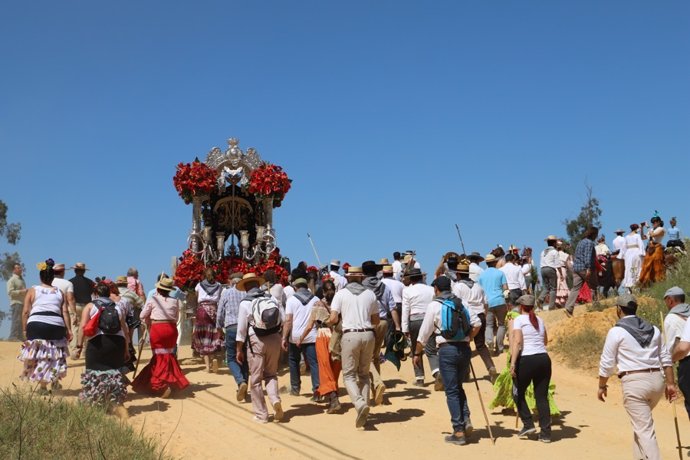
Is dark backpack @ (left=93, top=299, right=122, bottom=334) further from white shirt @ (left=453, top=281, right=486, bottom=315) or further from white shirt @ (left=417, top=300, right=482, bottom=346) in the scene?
white shirt @ (left=453, top=281, right=486, bottom=315)

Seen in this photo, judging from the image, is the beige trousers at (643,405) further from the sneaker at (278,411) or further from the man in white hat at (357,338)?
the sneaker at (278,411)

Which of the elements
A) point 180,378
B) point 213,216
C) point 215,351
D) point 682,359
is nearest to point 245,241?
point 213,216

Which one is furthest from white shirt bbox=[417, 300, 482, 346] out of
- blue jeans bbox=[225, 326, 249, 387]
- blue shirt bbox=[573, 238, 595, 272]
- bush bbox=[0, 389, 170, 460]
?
blue shirt bbox=[573, 238, 595, 272]

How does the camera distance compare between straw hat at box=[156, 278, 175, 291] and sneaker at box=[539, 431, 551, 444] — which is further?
straw hat at box=[156, 278, 175, 291]

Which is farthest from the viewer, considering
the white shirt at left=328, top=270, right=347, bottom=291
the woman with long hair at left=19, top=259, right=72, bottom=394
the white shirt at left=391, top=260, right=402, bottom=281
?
the white shirt at left=391, top=260, right=402, bottom=281

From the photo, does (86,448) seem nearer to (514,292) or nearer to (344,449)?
(344,449)

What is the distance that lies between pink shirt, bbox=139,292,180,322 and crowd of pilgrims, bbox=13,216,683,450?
0.05 feet

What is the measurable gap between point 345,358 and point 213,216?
9.01m

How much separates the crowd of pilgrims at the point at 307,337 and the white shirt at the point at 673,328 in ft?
4.84

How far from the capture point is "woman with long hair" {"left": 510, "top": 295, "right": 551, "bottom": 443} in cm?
895

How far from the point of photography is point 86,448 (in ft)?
25.3

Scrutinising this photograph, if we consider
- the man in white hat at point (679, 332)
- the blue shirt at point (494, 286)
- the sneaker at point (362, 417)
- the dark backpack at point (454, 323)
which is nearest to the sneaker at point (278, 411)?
the sneaker at point (362, 417)

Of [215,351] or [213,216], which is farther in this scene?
[213,216]

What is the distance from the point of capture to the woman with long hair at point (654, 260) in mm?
18016
